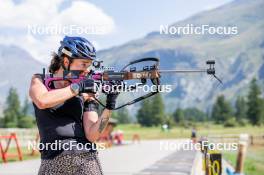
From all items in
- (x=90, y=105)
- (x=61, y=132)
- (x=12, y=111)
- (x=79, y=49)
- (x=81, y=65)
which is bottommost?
(x=12, y=111)

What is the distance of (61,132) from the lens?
4.06m

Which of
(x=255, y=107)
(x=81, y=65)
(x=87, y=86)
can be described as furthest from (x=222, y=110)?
(x=87, y=86)

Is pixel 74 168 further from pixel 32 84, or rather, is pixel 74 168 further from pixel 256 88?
pixel 256 88

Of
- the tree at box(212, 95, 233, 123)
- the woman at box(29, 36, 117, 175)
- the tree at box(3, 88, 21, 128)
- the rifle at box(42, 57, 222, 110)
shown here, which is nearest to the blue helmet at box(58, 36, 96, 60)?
the woman at box(29, 36, 117, 175)

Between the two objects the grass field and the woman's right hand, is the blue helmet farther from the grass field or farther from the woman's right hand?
the grass field

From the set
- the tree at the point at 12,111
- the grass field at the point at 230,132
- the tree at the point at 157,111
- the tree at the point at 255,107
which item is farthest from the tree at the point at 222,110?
the tree at the point at 12,111

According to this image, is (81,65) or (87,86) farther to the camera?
(81,65)

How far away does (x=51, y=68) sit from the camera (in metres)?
4.27

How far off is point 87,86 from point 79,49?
354 mm

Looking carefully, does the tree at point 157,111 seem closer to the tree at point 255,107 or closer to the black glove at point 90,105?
the tree at point 255,107

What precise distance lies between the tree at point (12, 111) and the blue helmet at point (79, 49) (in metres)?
137

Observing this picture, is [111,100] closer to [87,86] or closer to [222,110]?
[87,86]

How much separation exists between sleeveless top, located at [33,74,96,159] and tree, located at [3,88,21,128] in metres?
137

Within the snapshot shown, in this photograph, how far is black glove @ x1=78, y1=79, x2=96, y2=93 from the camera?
3.88 meters
